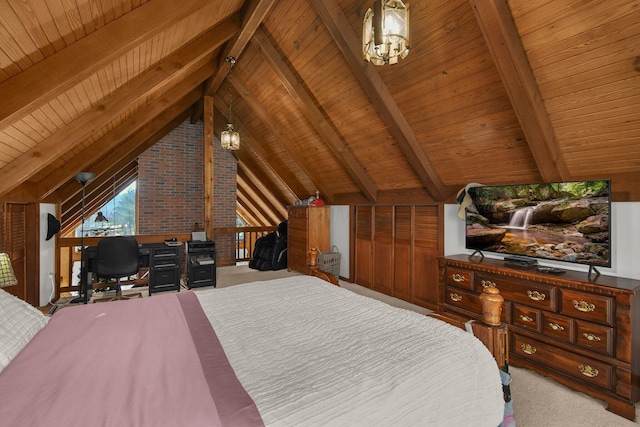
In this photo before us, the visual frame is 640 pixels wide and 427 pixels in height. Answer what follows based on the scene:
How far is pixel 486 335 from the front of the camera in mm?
1477

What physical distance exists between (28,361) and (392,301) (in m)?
3.72

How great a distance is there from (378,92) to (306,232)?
296cm

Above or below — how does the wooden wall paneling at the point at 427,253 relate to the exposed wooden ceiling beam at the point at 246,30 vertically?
below

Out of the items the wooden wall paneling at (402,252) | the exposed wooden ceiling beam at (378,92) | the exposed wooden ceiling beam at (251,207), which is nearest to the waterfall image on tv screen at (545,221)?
the exposed wooden ceiling beam at (378,92)

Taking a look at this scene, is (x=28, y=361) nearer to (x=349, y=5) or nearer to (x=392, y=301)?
(x=349, y=5)

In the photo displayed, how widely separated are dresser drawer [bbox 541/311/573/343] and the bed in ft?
4.30

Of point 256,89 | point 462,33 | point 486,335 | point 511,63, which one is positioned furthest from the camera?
point 256,89

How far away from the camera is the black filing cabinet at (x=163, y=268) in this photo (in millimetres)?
4414

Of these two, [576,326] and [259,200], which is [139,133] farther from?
[576,326]

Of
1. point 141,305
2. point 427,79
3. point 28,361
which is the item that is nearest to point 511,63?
point 427,79

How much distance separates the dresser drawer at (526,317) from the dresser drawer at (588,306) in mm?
180

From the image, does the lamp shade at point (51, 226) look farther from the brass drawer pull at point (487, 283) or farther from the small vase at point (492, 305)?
the brass drawer pull at point (487, 283)

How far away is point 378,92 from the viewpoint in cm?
303

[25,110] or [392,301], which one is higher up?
[25,110]
